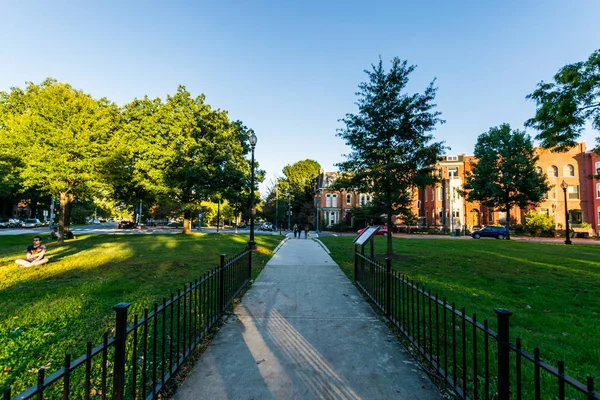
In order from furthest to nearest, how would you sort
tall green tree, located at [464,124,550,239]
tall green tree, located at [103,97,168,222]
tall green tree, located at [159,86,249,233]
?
1. tall green tree, located at [464,124,550,239]
2. tall green tree, located at [159,86,249,233]
3. tall green tree, located at [103,97,168,222]

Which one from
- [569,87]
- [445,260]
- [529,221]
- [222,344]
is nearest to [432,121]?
[569,87]

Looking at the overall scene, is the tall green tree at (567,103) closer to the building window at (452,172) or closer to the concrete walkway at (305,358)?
the concrete walkway at (305,358)

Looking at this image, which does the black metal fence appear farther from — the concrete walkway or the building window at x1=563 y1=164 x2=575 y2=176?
the building window at x1=563 y1=164 x2=575 y2=176

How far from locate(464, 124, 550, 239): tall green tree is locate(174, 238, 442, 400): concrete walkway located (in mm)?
32142

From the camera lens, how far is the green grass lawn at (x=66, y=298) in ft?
12.6

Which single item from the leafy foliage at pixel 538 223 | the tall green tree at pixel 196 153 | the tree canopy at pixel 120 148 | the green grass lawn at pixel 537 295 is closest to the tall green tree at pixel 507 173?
the leafy foliage at pixel 538 223

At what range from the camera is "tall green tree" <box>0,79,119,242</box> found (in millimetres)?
17922

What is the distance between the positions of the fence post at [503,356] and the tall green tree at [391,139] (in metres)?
9.80

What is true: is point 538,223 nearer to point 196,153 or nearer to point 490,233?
point 490,233

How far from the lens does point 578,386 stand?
168 cm

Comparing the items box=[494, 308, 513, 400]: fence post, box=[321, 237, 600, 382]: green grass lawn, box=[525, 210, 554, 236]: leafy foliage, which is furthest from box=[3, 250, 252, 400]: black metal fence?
box=[525, 210, 554, 236]: leafy foliage

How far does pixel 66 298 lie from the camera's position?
634 centimetres

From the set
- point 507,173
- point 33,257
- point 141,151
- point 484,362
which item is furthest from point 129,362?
point 507,173

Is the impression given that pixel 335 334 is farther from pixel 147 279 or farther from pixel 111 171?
pixel 111 171
